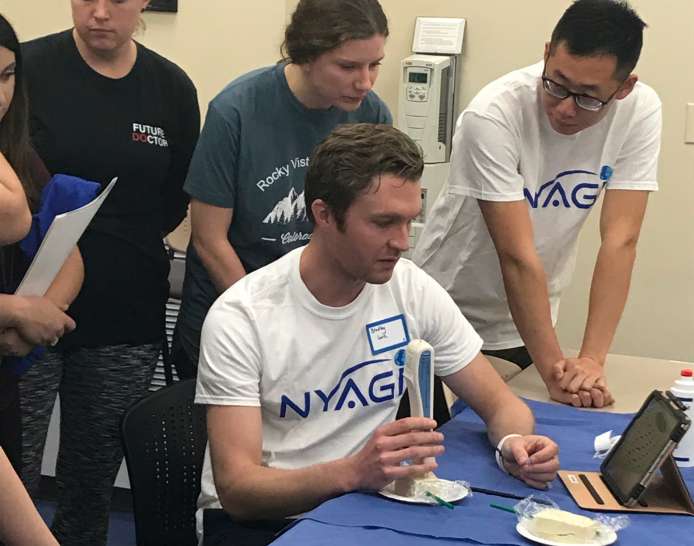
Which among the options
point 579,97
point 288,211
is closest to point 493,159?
point 579,97

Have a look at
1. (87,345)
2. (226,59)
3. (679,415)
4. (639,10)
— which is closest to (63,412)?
(87,345)

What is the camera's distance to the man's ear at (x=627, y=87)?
217 cm

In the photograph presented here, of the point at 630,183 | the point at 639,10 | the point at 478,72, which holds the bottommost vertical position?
the point at 630,183

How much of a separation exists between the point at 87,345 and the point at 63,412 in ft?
0.62

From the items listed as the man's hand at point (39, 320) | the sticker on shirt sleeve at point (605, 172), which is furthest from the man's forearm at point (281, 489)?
the sticker on shirt sleeve at point (605, 172)

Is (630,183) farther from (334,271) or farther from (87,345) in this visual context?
(87,345)

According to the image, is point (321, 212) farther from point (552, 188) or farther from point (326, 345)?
point (552, 188)

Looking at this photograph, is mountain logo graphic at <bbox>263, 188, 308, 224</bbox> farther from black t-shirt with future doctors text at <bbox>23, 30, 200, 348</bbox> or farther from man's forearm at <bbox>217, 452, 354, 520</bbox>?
man's forearm at <bbox>217, 452, 354, 520</bbox>

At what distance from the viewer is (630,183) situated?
7.86 feet

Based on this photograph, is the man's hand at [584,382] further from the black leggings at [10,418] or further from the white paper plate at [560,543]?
the black leggings at [10,418]

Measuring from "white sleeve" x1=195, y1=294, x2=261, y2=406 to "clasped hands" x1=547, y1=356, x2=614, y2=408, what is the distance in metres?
A: 0.72

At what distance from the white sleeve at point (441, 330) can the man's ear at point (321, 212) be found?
0.25 m

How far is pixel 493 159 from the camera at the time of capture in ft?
7.45

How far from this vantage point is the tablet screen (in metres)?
1.62
